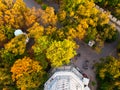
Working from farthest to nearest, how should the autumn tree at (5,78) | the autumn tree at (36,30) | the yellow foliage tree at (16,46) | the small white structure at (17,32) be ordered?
the small white structure at (17,32), the autumn tree at (36,30), the yellow foliage tree at (16,46), the autumn tree at (5,78)

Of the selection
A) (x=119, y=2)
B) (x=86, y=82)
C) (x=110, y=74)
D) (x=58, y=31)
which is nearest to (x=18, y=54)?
(x=58, y=31)

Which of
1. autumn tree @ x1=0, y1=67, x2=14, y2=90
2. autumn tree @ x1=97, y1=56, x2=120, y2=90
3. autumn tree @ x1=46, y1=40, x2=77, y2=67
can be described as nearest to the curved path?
autumn tree @ x1=97, y1=56, x2=120, y2=90

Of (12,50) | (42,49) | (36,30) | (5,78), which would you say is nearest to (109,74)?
(42,49)

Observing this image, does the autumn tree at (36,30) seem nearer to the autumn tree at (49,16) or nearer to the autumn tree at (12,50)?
the autumn tree at (49,16)

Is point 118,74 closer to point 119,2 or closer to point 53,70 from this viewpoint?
point 53,70

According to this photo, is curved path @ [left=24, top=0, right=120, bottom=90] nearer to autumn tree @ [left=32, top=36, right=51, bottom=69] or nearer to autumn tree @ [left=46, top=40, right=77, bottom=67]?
autumn tree @ [left=46, top=40, right=77, bottom=67]

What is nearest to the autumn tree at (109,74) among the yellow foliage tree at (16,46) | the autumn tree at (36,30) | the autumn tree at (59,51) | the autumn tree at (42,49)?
the autumn tree at (59,51)

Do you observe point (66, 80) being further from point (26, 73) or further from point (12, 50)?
point (12, 50)
